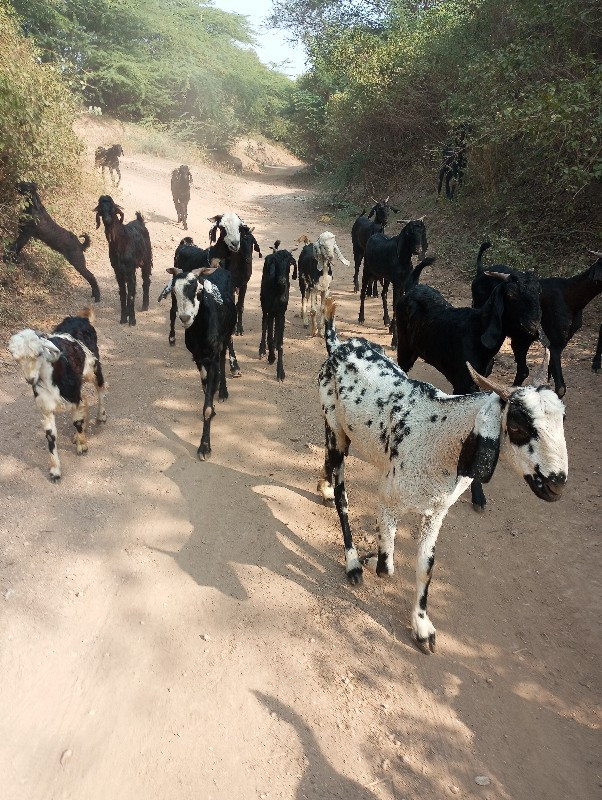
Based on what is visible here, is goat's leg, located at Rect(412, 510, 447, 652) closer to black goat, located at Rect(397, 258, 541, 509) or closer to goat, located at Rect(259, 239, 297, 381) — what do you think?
black goat, located at Rect(397, 258, 541, 509)

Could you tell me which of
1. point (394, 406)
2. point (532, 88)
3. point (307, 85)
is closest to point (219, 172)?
point (307, 85)

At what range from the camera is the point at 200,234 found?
15.1 metres

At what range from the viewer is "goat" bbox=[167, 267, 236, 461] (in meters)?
5.59

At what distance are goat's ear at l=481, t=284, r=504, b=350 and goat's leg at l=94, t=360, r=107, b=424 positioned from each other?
4.19 meters

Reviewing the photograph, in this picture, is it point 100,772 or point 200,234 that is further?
point 200,234

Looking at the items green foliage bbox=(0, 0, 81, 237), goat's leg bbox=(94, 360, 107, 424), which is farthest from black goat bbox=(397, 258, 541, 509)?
green foliage bbox=(0, 0, 81, 237)

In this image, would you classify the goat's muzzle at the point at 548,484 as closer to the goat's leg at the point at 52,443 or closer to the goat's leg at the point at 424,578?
the goat's leg at the point at 424,578

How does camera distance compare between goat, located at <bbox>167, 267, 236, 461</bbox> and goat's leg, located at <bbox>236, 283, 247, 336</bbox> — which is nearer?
goat, located at <bbox>167, 267, 236, 461</bbox>

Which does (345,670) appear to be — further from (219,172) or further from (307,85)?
(307,85)

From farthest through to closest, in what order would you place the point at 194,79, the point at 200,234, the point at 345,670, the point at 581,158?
1. the point at 194,79
2. the point at 200,234
3. the point at 581,158
4. the point at 345,670

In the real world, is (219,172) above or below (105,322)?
above

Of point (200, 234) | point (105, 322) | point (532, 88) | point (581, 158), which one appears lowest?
point (105, 322)

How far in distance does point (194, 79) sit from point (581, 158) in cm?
2591

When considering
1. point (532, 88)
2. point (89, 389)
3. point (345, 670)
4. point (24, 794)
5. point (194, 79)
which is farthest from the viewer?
point (194, 79)
